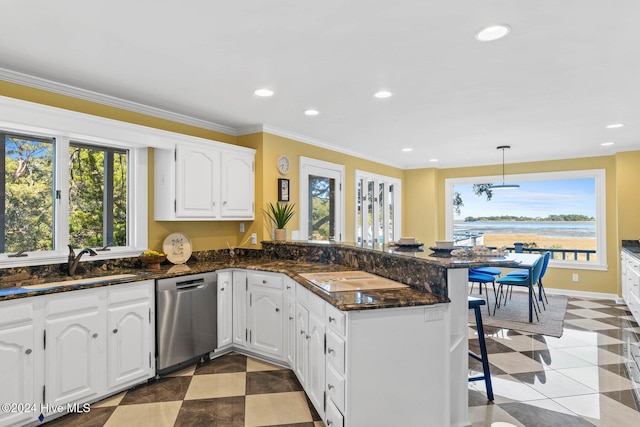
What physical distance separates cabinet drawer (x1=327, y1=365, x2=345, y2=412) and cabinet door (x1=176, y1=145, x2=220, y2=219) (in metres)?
2.18


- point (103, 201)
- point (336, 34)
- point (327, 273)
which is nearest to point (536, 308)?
point (327, 273)

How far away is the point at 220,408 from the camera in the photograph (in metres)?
2.58

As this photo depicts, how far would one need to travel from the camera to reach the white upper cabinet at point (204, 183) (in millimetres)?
3537

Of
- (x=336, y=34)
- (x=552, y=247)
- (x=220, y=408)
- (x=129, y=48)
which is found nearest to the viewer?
(x=336, y=34)

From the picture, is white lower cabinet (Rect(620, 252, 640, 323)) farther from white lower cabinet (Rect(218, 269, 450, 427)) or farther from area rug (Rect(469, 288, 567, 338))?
white lower cabinet (Rect(218, 269, 450, 427))

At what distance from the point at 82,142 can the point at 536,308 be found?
587 centimetres

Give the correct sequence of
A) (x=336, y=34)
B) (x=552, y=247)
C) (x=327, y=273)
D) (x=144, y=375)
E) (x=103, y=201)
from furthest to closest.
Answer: (x=552, y=247), (x=103, y=201), (x=327, y=273), (x=144, y=375), (x=336, y=34)

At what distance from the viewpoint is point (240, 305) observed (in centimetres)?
355

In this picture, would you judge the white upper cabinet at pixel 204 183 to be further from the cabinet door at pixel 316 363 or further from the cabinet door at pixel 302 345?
the cabinet door at pixel 316 363

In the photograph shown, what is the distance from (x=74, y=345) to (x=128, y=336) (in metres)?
0.37

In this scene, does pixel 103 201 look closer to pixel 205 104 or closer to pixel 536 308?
pixel 205 104

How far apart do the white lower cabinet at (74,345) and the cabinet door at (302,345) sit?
1.17 metres

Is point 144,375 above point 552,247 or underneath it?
underneath

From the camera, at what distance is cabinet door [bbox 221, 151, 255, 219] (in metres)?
3.95
